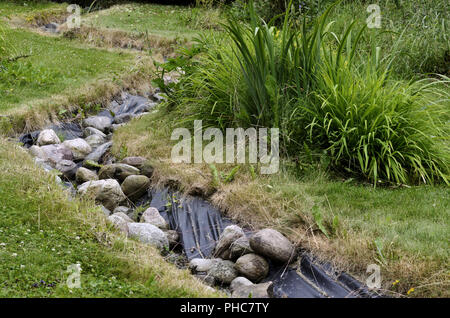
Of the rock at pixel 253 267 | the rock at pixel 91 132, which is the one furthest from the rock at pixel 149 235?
the rock at pixel 91 132

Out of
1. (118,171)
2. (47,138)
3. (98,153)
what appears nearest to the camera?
(118,171)

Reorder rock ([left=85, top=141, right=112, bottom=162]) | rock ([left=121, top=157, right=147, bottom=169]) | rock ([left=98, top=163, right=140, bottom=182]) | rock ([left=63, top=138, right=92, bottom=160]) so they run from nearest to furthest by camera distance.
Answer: rock ([left=98, top=163, right=140, bottom=182]), rock ([left=121, top=157, right=147, bottom=169]), rock ([left=85, top=141, right=112, bottom=162]), rock ([left=63, top=138, right=92, bottom=160])

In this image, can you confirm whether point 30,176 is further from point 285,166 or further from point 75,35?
point 75,35

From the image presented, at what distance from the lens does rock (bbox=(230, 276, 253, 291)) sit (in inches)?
127

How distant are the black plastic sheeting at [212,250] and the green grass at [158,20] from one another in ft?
20.0

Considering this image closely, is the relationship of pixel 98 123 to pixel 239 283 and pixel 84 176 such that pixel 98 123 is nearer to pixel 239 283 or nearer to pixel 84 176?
pixel 84 176

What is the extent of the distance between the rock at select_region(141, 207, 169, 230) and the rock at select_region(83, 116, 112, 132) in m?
2.76

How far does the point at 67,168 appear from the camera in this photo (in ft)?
17.5

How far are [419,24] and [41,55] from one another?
6565mm

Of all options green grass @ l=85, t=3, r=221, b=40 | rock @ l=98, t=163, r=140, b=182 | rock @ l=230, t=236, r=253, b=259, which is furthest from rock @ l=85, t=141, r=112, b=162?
green grass @ l=85, t=3, r=221, b=40

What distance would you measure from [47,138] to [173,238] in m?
2.71

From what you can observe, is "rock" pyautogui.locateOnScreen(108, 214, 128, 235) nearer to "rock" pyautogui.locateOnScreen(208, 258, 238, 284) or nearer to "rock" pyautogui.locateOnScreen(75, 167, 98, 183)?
"rock" pyautogui.locateOnScreen(208, 258, 238, 284)

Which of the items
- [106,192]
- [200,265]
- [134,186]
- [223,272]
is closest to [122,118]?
[134,186]

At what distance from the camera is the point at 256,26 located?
4.75m
